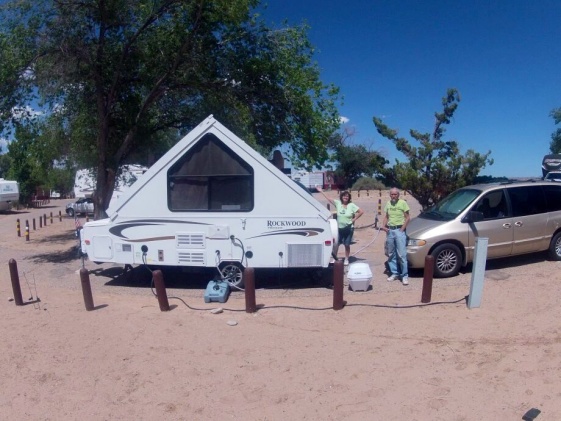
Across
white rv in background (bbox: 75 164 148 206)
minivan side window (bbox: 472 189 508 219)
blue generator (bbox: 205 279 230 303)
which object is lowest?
blue generator (bbox: 205 279 230 303)

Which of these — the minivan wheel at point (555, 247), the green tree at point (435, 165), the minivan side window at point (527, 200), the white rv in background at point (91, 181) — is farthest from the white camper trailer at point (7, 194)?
the minivan wheel at point (555, 247)

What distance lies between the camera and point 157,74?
14.8 meters

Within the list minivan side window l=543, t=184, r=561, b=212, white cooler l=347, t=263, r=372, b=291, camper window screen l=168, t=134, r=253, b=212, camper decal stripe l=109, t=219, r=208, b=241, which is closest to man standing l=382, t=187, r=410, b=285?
white cooler l=347, t=263, r=372, b=291

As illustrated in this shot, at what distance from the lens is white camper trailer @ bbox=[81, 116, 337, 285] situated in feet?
28.6

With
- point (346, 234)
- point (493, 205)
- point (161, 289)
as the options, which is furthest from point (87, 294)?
point (493, 205)

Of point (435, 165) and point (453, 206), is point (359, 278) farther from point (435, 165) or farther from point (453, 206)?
point (435, 165)

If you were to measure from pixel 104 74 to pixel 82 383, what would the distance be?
11144 millimetres

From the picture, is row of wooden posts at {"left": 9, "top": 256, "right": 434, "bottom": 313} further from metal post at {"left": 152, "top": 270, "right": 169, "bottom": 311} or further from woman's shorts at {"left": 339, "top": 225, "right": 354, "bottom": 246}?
woman's shorts at {"left": 339, "top": 225, "right": 354, "bottom": 246}

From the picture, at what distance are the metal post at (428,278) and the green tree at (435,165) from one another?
9389mm

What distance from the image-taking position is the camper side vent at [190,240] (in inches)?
350

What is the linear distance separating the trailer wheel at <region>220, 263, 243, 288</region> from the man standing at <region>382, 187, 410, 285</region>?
273 cm

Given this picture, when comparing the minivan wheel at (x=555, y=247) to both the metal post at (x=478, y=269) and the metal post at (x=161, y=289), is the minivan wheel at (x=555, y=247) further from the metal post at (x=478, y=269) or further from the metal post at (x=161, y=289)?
the metal post at (x=161, y=289)

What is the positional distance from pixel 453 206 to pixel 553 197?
2.03m

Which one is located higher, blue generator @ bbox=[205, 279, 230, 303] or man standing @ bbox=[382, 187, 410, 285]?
man standing @ bbox=[382, 187, 410, 285]
